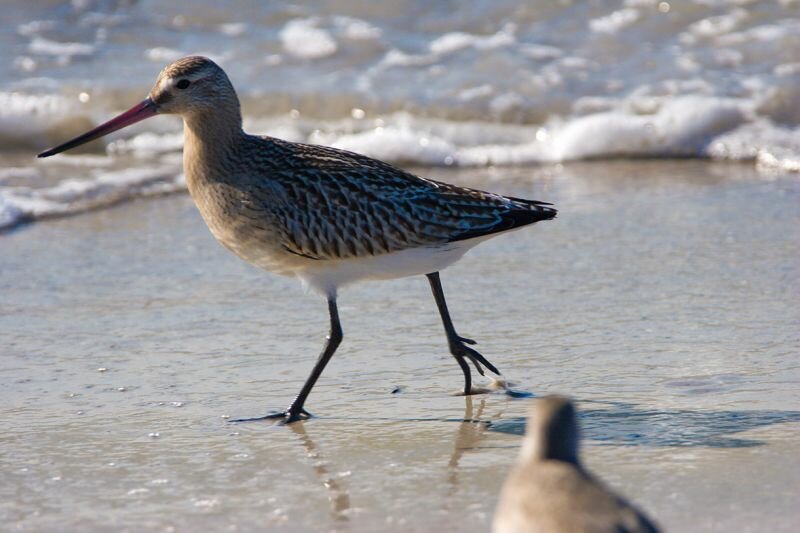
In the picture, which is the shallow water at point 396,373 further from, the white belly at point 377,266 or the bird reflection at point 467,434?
the white belly at point 377,266

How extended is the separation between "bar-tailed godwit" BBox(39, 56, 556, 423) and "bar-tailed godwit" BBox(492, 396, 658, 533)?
6.31ft

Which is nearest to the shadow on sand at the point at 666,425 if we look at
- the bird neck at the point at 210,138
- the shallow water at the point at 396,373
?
the shallow water at the point at 396,373

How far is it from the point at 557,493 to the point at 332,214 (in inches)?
98.2

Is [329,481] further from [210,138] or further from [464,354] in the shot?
[210,138]

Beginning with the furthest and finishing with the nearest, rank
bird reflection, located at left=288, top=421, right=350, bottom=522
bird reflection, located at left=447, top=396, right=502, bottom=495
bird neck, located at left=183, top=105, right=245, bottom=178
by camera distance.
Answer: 1. bird neck, located at left=183, top=105, right=245, bottom=178
2. bird reflection, located at left=447, top=396, right=502, bottom=495
3. bird reflection, located at left=288, top=421, right=350, bottom=522

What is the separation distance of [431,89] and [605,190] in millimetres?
2558

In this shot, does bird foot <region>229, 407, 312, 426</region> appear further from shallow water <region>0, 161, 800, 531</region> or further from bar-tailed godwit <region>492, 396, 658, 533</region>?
bar-tailed godwit <region>492, 396, 658, 533</region>

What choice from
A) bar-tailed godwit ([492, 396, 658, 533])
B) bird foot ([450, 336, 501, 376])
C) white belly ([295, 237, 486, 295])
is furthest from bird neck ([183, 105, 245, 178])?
bar-tailed godwit ([492, 396, 658, 533])

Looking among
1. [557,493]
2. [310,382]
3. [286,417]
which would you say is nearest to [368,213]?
[310,382]

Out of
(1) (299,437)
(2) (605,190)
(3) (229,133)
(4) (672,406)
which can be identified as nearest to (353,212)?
(3) (229,133)

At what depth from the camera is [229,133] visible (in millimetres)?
5676

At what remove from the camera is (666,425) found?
4.81m

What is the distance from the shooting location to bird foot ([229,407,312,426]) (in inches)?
199


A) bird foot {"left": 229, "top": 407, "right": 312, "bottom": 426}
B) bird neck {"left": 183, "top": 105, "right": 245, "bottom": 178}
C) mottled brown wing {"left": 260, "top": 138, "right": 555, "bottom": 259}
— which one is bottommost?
bird foot {"left": 229, "top": 407, "right": 312, "bottom": 426}
